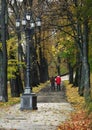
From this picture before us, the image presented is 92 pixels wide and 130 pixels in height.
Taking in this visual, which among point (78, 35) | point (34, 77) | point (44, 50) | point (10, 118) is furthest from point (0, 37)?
point (44, 50)

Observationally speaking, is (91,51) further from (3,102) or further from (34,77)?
(34,77)

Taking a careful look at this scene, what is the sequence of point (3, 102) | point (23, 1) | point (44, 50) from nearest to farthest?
point (3, 102) < point (23, 1) < point (44, 50)

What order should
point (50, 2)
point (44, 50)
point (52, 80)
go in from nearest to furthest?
point (50, 2)
point (52, 80)
point (44, 50)

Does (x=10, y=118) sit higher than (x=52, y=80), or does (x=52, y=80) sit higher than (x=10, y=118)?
(x=10, y=118)

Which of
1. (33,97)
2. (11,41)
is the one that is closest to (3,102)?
(33,97)

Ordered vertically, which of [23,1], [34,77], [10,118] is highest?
[23,1]

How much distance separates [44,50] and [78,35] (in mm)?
34075

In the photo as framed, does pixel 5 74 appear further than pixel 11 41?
No

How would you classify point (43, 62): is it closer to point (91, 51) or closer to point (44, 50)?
point (44, 50)

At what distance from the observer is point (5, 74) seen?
32.8 metres

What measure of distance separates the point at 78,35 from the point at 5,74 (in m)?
6.87

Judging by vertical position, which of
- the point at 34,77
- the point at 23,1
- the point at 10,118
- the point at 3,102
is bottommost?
the point at 34,77

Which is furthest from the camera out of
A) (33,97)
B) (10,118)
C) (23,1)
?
(23,1)

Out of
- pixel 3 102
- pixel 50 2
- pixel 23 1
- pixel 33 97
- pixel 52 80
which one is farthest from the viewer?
pixel 52 80
